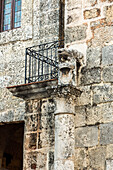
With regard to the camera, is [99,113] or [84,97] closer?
[99,113]

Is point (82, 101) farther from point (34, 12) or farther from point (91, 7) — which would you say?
point (34, 12)

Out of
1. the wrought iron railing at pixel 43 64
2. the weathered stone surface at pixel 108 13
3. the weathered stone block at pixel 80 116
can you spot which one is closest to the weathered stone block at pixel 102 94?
the weathered stone block at pixel 80 116

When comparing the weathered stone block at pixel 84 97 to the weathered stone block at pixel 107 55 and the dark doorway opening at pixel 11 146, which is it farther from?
the dark doorway opening at pixel 11 146

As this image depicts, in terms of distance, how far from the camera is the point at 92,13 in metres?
6.45

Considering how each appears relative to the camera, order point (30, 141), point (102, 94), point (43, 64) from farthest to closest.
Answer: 1. point (43, 64)
2. point (30, 141)
3. point (102, 94)

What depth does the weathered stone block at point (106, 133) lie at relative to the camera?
18.9 ft

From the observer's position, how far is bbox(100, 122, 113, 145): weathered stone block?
18.9ft

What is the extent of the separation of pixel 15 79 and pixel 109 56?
9.08 feet

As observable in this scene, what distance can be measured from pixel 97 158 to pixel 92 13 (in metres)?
2.20

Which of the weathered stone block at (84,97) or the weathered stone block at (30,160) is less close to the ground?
the weathered stone block at (84,97)

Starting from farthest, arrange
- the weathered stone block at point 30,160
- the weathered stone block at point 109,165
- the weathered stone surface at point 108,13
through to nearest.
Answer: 1. the weathered stone block at point 30,160
2. the weathered stone surface at point 108,13
3. the weathered stone block at point 109,165

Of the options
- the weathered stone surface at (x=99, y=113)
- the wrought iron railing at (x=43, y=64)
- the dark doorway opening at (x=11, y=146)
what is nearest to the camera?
the weathered stone surface at (x=99, y=113)

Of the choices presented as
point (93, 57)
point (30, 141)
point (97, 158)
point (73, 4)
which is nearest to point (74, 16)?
point (73, 4)

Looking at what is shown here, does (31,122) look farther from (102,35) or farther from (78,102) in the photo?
(102,35)
